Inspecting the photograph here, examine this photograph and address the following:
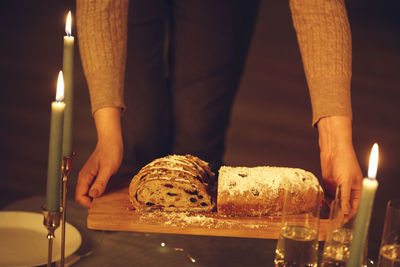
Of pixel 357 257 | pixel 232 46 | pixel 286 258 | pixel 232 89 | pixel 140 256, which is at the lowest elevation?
pixel 140 256

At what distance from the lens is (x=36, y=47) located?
18.6 feet

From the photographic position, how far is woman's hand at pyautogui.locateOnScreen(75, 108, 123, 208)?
171cm

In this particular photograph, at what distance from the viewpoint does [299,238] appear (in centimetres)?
117

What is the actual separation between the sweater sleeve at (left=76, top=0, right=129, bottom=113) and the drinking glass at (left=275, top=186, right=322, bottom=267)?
3.01ft

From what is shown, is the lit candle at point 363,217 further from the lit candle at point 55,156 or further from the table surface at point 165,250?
the table surface at point 165,250

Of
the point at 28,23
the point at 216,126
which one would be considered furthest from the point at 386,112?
the point at 28,23

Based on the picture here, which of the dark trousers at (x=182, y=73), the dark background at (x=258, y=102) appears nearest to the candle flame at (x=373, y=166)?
the dark background at (x=258, y=102)

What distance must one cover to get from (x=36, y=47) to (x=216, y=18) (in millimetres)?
3676

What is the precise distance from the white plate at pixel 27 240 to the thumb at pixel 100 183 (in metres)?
0.18

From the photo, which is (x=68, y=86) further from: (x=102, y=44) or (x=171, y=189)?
(x=102, y=44)

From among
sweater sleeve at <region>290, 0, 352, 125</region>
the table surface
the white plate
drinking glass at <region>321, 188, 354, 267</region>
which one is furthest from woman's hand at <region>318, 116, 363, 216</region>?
the white plate

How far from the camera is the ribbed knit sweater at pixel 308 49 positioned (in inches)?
74.1

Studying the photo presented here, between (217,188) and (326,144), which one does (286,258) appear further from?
(326,144)

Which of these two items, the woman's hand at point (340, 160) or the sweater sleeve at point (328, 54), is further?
the sweater sleeve at point (328, 54)
